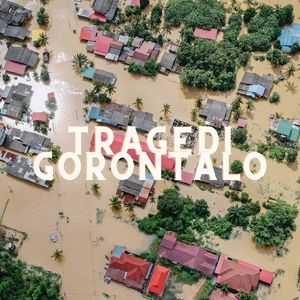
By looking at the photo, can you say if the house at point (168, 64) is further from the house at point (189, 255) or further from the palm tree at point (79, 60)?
the house at point (189, 255)

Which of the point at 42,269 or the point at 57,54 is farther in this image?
the point at 57,54

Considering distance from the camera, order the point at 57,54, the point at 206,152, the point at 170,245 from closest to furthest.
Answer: the point at 170,245, the point at 206,152, the point at 57,54

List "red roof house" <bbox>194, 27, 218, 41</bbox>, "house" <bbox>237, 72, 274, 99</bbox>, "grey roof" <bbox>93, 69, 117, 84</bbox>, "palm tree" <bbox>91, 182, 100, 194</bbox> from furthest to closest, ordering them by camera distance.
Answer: "red roof house" <bbox>194, 27, 218, 41</bbox>
"grey roof" <bbox>93, 69, 117, 84</bbox>
"house" <bbox>237, 72, 274, 99</bbox>
"palm tree" <bbox>91, 182, 100, 194</bbox>

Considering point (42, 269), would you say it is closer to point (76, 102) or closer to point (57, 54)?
point (76, 102)

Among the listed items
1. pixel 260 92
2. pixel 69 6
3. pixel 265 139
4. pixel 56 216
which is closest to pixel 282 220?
pixel 265 139

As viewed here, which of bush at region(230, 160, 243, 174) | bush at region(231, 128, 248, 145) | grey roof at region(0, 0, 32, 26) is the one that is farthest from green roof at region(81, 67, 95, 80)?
bush at region(230, 160, 243, 174)

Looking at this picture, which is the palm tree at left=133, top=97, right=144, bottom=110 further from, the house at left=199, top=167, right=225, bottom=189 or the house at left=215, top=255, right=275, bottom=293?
the house at left=215, top=255, right=275, bottom=293
